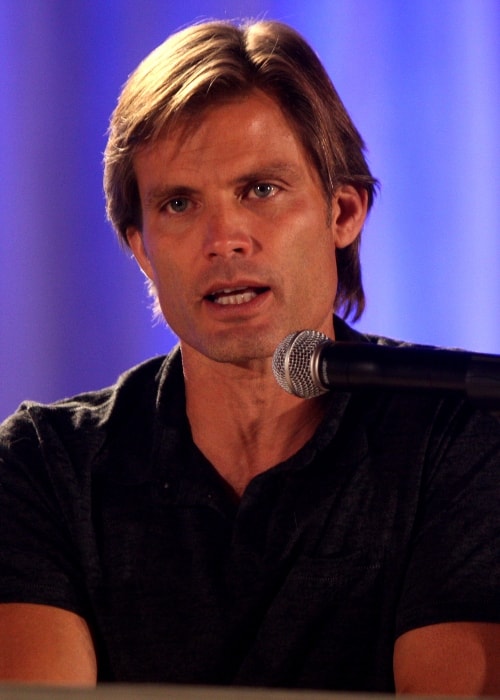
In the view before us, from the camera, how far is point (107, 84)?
301cm

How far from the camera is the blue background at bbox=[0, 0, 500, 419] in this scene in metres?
2.87

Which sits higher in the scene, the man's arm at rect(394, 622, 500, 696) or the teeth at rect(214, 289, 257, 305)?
the teeth at rect(214, 289, 257, 305)

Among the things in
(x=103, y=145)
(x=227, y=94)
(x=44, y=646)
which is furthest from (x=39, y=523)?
(x=103, y=145)

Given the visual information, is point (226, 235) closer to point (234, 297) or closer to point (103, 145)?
point (234, 297)

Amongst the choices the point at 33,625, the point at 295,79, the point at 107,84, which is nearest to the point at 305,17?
the point at 107,84

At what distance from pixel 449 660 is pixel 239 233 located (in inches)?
29.9

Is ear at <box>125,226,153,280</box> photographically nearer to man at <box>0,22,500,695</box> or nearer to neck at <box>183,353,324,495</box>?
man at <box>0,22,500,695</box>

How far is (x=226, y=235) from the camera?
1975mm

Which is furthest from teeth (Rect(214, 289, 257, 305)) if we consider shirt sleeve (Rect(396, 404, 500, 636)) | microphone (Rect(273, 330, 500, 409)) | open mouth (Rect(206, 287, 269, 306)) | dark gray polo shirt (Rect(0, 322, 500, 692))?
microphone (Rect(273, 330, 500, 409))

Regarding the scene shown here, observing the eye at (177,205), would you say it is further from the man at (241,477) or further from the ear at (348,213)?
the ear at (348,213)

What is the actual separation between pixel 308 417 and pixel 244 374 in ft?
0.45

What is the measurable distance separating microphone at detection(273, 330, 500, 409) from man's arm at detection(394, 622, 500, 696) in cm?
61

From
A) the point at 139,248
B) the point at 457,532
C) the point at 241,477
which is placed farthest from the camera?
the point at 139,248

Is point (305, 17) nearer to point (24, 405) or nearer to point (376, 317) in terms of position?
point (376, 317)
